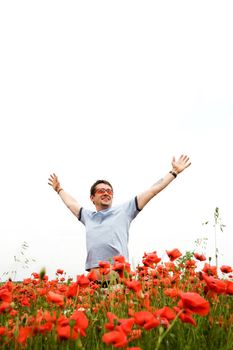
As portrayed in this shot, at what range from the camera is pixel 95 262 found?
5.89 metres

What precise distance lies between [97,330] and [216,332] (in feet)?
2.67

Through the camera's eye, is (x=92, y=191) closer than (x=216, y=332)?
No

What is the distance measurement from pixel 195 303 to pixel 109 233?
3.97 metres

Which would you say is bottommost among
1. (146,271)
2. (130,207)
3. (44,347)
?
(44,347)

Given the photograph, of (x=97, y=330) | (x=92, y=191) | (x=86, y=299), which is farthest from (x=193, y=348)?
(x=92, y=191)

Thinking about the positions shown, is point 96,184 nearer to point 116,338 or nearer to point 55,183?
point 55,183

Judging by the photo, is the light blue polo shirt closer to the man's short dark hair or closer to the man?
the man

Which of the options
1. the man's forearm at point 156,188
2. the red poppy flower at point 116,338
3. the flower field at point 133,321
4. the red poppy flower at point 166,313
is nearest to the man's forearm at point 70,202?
the man's forearm at point 156,188

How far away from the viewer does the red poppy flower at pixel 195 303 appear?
1.94 m

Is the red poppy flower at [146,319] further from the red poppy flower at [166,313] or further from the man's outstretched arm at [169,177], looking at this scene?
the man's outstretched arm at [169,177]

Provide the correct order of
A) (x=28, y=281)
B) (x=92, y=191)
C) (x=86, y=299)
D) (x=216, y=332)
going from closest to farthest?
(x=216, y=332), (x=86, y=299), (x=28, y=281), (x=92, y=191)

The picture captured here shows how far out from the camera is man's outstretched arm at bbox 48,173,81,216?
266 inches

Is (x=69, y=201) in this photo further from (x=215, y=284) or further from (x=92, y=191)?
(x=215, y=284)

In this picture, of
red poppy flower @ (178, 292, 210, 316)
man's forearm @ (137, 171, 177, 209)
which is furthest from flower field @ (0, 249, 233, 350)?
man's forearm @ (137, 171, 177, 209)
